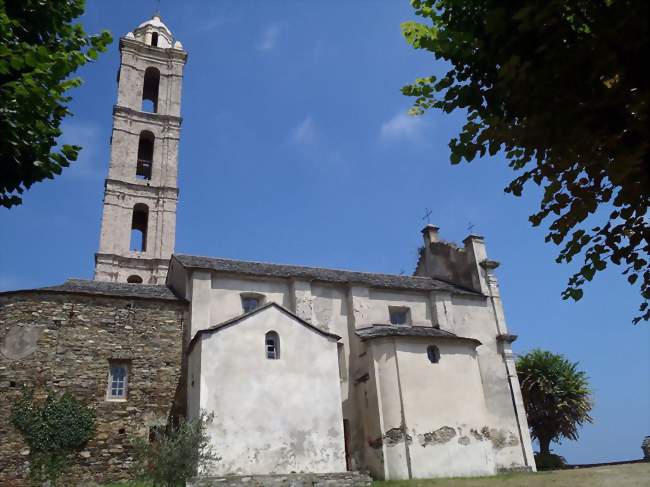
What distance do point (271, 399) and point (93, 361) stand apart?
23.2 ft

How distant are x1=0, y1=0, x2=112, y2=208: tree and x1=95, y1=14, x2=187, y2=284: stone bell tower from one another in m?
27.2

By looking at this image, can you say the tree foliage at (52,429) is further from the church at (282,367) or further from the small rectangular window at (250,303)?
the small rectangular window at (250,303)

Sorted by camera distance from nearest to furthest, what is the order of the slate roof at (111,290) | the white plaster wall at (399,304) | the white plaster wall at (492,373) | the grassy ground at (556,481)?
the grassy ground at (556,481) < the slate roof at (111,290) < the white plaster wall at (492,373) < the white plaster wall at (399,304)

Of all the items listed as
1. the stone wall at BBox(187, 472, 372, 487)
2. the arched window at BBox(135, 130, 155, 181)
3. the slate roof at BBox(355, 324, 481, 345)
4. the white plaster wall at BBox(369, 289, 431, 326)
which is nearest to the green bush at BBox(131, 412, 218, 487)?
the stone wall at BBox(187, 472, 372, 487)

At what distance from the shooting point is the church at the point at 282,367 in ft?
63.5

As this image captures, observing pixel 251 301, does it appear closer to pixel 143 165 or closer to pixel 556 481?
pixel 556 481

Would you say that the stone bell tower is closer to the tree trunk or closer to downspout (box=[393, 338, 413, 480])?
downspout (box=[393, 338, 413, 480])

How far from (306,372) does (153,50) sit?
3290cm

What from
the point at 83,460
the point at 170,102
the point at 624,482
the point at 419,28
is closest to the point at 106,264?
the point at 170,102

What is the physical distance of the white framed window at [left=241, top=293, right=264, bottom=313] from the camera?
79.2 feet

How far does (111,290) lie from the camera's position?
912 inches

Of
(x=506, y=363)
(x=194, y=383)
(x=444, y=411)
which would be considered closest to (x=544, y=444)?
(x=506, y=363)

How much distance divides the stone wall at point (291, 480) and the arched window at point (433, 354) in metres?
6.21

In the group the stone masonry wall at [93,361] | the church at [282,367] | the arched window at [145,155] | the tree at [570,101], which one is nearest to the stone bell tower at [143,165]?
the arched window at [145,155]
